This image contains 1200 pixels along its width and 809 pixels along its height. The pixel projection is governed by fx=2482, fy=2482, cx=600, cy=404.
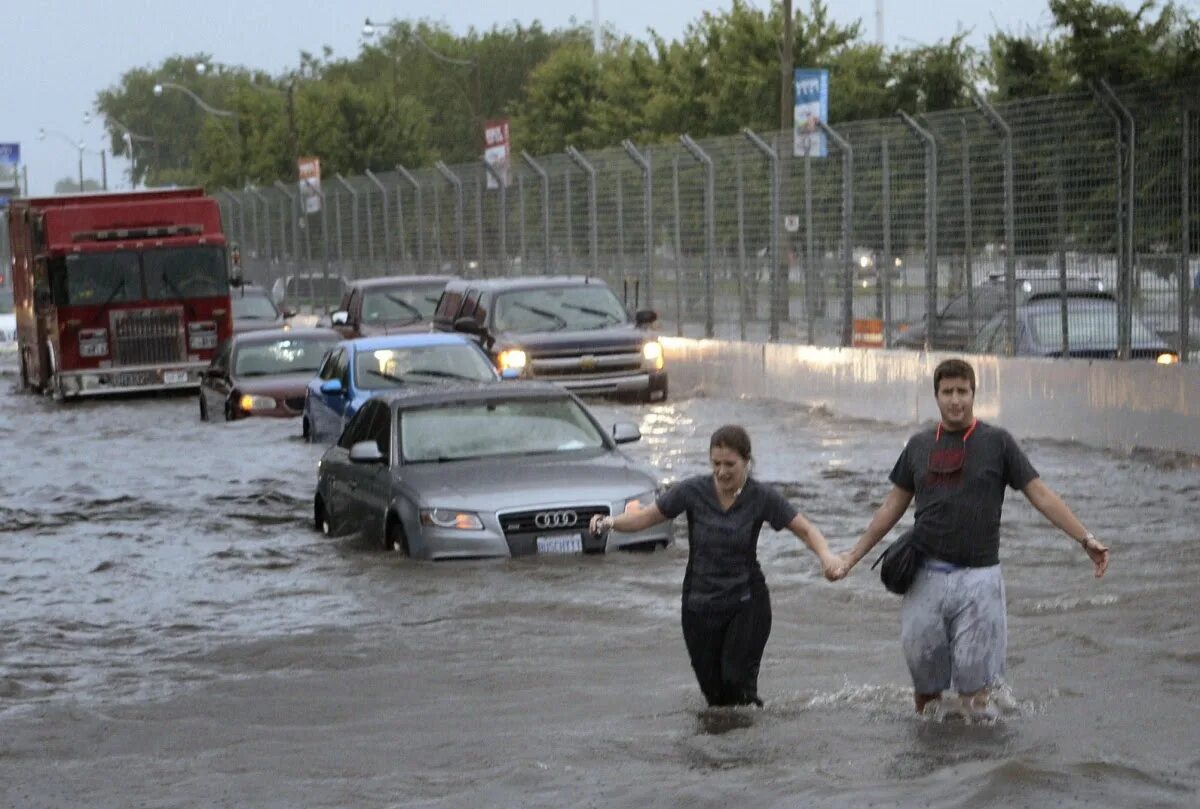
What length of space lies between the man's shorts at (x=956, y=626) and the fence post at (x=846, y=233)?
18598mm

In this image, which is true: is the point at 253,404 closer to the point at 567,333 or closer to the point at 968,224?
the point at 567,333

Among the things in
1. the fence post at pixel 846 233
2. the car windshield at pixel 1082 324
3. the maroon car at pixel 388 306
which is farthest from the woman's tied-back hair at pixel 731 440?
the maroon car at pixel 388 306

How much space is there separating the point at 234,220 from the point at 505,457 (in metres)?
59.3

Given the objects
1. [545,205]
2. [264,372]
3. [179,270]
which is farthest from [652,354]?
[545,205]

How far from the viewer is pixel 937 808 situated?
8172 mm

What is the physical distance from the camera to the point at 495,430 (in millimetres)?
16156

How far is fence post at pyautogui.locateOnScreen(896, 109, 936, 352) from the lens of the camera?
25.4 meters

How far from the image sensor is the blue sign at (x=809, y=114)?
2842 centimetres

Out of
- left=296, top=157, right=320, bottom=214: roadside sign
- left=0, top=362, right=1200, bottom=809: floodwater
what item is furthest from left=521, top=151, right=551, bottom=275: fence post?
left=0, top=362, right=1200, bottom=809: floodwater

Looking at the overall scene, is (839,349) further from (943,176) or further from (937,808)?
(937,808)

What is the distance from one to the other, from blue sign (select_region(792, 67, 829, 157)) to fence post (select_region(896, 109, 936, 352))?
2776 mm

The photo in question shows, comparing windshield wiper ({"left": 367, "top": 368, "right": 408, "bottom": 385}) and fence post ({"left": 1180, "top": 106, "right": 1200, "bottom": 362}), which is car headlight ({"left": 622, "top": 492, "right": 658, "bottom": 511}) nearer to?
fence post ({"left": 1180, "top": 106, "right": 1200, "bottom": 362})

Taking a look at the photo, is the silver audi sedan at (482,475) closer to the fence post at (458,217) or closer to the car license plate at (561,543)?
the car license plate at (561,543)

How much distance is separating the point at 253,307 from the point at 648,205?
10.1 m
